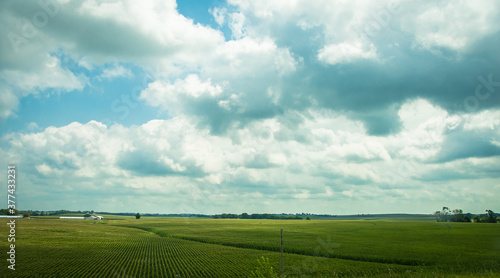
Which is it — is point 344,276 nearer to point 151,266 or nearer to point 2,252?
point 151,266

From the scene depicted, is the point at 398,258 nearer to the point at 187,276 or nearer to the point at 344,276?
the point at 344,276

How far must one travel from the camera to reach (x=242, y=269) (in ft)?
135

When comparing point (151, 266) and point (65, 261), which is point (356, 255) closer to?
point (151, 266)

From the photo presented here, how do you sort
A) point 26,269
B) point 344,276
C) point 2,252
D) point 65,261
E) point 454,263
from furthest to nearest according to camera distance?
point 2,252, point 65,261, point 454,263, point 26,269, point 344,276

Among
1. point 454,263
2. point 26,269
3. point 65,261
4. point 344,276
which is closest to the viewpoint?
point 344,276

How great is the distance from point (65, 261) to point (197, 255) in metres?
20.2

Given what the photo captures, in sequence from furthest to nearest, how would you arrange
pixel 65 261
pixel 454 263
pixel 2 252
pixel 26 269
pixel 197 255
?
pixel 197 255, pixel 2 252, pixel 65 261, pixel 454 263, pixel 26 269

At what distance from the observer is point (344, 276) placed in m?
36.6

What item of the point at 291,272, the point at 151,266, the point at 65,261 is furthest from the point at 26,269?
the point at 291,272

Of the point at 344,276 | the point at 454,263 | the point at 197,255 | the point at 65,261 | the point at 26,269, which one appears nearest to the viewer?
the point at 344,276

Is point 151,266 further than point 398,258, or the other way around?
point 398,258

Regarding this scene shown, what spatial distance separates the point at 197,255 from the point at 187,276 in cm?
1752

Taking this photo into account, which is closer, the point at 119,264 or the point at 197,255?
the point at 119,264

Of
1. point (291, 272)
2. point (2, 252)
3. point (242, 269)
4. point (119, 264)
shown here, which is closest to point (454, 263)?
point (291, 272)
